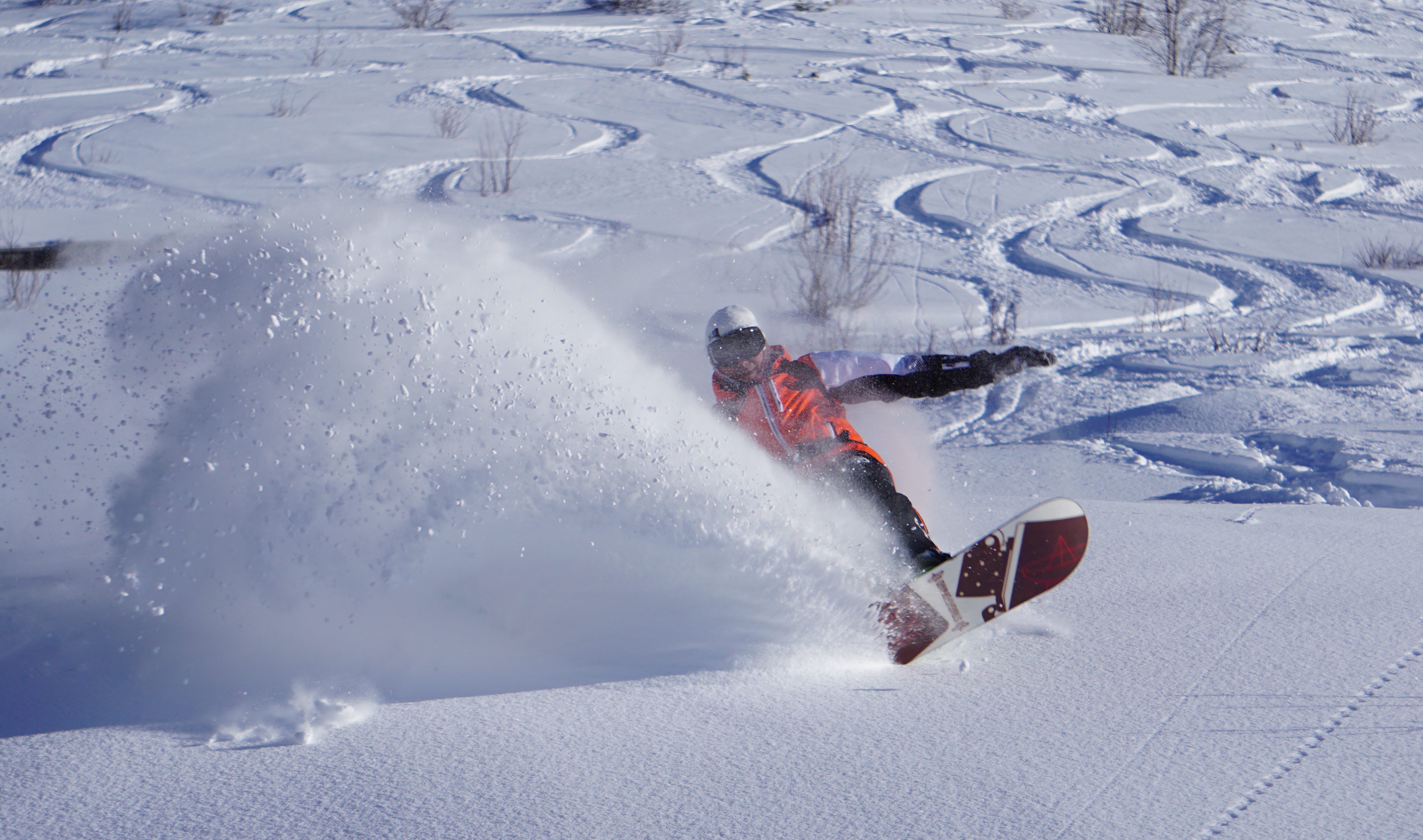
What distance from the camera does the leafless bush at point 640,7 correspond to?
16828mm

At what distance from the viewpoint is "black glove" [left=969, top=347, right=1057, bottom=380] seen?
12.2 ft

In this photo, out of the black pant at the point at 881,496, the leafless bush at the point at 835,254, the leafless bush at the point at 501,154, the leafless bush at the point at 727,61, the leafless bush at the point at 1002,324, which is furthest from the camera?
the leafless bush at the point at 727,61

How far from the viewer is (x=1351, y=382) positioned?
569 centimetres

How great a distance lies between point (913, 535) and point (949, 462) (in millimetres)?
2207

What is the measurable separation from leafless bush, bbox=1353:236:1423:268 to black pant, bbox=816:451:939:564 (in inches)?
272

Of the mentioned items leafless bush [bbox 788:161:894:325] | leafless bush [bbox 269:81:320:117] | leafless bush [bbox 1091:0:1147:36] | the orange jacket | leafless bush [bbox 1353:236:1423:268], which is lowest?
leafless bush [bbox 1353:236:1423:268]

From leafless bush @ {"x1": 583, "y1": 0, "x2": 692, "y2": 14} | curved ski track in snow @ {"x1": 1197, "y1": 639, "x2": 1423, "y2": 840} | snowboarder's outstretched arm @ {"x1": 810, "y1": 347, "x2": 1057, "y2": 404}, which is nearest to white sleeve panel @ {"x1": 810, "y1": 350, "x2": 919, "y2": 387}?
snowboarder's outstretched arm @ {"x1": 810, "y1": 347, "x2": 1057, "y2": 404}

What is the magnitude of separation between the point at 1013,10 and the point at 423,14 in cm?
1002

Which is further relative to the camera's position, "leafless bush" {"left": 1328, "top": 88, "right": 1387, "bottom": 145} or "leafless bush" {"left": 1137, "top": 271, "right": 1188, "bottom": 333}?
"leafless bush" {"left": 1328, "top": 88, "right": 1387, "bottom": 145}

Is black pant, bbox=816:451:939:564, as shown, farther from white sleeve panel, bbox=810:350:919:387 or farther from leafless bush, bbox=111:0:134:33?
leafless bush, bbox=111:0:134:33

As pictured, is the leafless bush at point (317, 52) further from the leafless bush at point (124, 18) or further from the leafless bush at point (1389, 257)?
the leafless bush at point (1389, 257)

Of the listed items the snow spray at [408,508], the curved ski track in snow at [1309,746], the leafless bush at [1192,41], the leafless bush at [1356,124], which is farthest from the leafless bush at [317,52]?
the curved ski track in snow at [1309,746]

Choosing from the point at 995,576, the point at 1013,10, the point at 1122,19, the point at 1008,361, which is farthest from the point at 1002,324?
the point at 1122,19

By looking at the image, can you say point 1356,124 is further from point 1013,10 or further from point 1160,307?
point 1013,10
